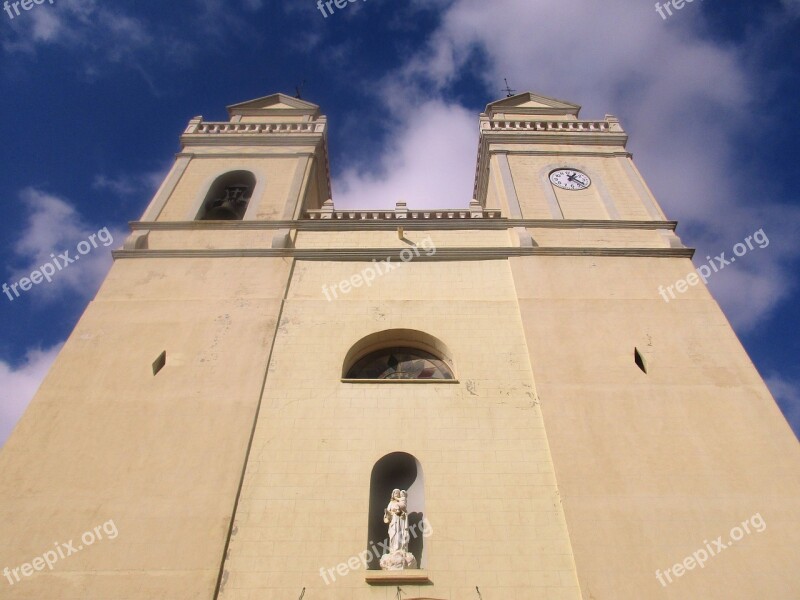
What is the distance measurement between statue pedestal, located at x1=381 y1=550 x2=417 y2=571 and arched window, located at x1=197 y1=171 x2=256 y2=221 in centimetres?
885

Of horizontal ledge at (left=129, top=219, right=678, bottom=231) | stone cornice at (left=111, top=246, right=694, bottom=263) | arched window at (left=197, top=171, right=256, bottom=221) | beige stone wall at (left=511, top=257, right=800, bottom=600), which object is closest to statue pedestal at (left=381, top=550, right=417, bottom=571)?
beige stone wall at (left=511, top=257, right=800, bottom=600)

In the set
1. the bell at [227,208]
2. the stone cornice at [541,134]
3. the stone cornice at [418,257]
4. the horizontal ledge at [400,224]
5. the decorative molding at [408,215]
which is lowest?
the stone cornice at [418,257]

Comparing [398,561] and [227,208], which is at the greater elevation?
[227,208]

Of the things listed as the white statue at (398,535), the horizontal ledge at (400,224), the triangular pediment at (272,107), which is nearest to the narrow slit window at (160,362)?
the horizontal ledge at (400,224)

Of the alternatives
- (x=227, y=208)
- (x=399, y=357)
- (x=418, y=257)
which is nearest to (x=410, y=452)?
(x=399, y=357)

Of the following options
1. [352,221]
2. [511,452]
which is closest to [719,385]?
[511,452]

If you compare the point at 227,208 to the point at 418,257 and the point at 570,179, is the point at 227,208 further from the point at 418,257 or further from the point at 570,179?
the point at 570,179

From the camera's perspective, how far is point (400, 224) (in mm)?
12883

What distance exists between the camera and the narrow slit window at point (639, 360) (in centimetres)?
961

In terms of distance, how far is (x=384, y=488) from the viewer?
8.65 m

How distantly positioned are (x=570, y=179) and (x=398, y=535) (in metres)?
10.1

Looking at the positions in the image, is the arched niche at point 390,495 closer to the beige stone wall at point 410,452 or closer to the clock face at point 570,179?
the beige stone wall at point 410,452

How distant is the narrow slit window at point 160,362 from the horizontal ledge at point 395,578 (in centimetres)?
487

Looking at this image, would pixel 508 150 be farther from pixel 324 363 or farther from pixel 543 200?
pixel 324 363
